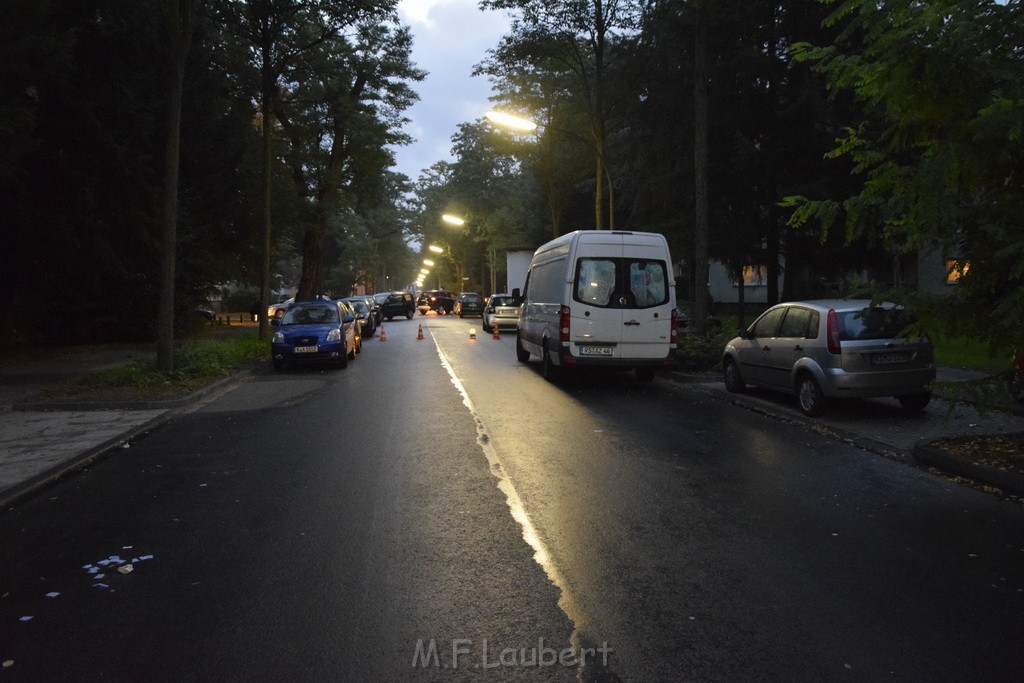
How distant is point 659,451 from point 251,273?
23046 millimetres

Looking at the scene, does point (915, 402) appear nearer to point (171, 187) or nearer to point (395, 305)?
point (171, 187)

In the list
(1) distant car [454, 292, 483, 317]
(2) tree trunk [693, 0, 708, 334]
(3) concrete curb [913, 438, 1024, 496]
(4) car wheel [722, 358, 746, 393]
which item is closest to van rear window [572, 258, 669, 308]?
(4) car wheel [722, 358, 746, 393]

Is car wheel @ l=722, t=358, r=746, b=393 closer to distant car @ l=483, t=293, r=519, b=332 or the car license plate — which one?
the car license plate

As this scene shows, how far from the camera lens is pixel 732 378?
13297 mm

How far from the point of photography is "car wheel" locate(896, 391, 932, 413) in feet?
35.7

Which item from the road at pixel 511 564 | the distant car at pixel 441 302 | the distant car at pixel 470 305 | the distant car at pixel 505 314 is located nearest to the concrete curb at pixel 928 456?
the road at pixel 511 564

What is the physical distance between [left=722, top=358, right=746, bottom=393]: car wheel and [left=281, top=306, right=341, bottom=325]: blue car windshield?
9516 millimetres

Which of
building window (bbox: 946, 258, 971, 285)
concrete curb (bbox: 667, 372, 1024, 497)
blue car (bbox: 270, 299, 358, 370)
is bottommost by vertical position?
concrete curb (bbox: 667, 372, 1024, 497)

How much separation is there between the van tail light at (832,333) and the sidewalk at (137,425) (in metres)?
0.93

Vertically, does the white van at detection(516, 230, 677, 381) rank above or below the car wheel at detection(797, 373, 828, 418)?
above

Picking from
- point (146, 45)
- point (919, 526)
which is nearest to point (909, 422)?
point (919, 526)

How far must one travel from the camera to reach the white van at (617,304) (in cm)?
1408

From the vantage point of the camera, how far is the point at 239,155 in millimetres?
24641

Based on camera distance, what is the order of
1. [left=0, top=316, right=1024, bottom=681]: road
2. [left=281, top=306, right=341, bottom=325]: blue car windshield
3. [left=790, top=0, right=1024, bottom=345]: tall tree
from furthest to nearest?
[left=281, top=306, right=341, bottom=325]: blue car windshield
[left=790, top=0, right=1024, bottom=345]: tall tree
[left=0, top=316, right=1024, bottom=681]: road
